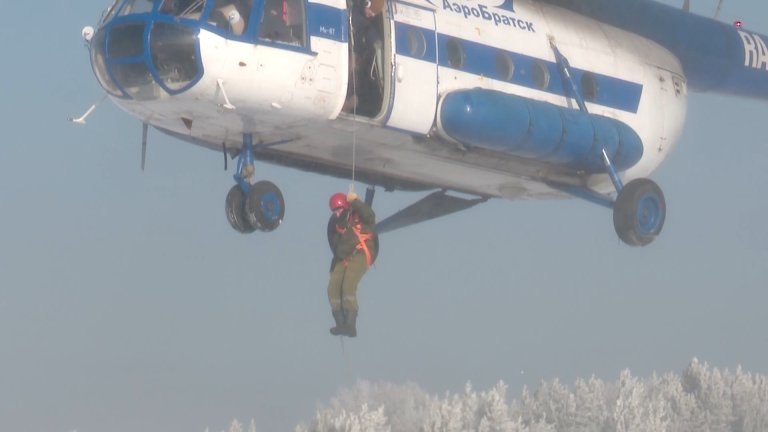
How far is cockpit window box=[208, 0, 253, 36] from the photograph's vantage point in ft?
57.3

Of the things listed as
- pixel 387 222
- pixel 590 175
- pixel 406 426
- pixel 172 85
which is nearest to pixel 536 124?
pixel 590 175

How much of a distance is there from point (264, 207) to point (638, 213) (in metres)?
5.31

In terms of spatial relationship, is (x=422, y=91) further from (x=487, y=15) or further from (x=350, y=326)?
(x=350, y=326)

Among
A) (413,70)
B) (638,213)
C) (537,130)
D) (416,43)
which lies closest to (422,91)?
(413,70)

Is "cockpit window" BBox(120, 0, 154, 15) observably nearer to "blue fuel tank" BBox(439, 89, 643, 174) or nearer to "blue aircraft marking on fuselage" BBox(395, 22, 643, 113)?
"blue aircraft marking on fuselage" BBox(395, 22, 643, 113)

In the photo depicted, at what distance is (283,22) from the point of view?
1788cm

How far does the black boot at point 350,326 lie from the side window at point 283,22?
305 cm

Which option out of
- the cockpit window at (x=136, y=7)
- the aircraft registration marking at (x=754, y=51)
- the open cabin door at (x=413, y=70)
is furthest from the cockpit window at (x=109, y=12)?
the aircraft registration marking at (x=754, y=51)

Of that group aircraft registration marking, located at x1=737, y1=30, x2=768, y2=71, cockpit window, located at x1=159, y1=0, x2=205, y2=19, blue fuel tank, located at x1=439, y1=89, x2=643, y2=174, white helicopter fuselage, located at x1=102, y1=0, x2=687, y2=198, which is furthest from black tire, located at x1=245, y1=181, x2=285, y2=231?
aircraft registration marking, located at x1=737, y1=30, x2=768, y2=71

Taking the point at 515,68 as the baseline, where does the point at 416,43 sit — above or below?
below

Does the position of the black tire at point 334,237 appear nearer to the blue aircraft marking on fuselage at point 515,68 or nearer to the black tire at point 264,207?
the black tire at point 264,207

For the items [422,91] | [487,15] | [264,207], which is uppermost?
[487,15]

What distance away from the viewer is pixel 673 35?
78.1ft

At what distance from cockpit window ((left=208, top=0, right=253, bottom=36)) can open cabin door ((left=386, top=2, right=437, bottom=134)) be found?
197 cm
